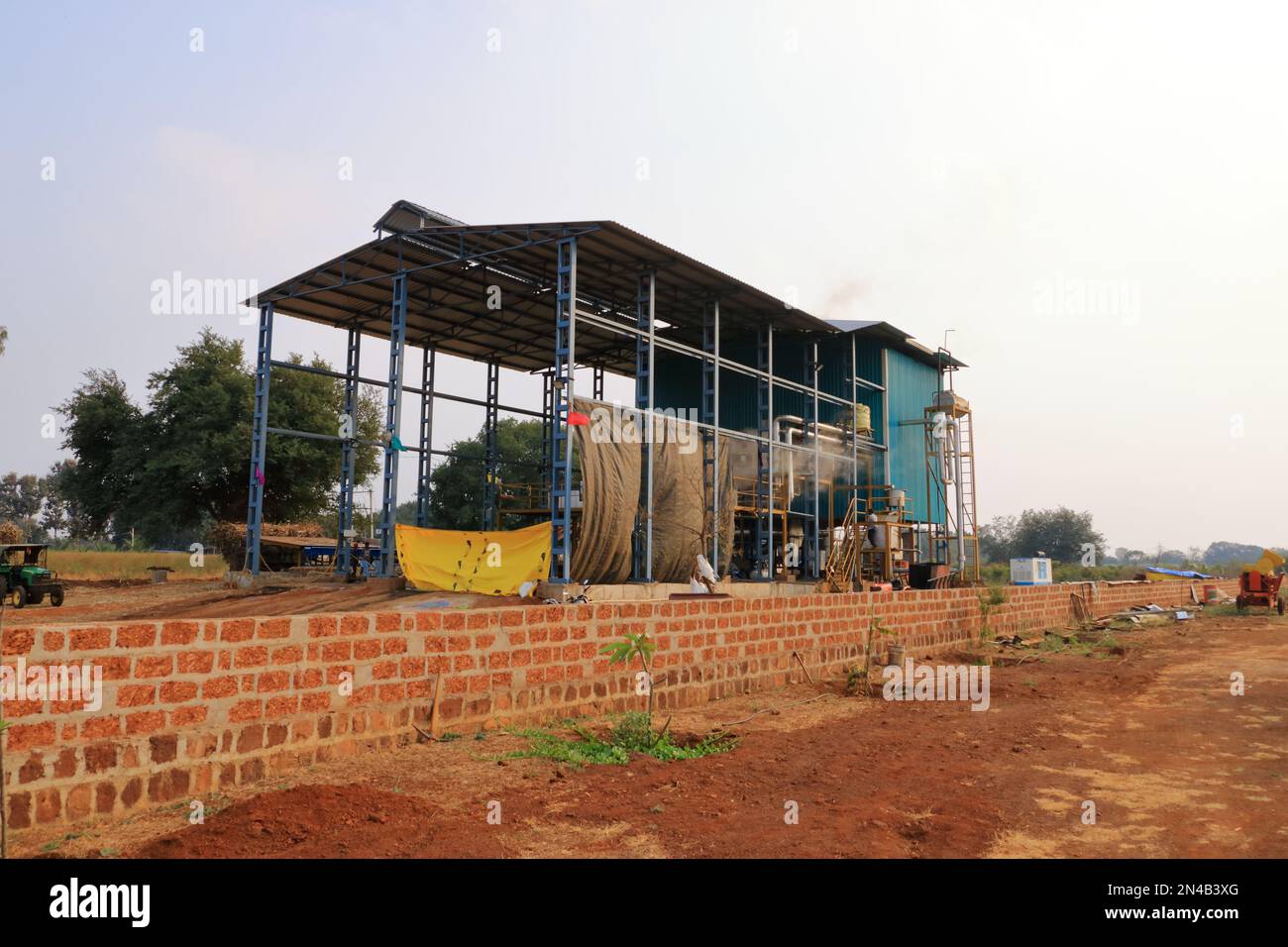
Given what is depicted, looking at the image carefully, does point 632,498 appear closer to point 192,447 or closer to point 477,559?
point 477,559

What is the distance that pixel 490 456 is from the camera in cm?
A: 2653

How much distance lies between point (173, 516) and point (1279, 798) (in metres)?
38.7

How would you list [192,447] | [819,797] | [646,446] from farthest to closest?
[192,447]
[646,446]
[819,797]

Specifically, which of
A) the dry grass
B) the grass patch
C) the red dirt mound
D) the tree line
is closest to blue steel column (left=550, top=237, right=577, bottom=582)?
the grass patch

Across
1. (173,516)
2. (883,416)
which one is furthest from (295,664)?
(173,516)

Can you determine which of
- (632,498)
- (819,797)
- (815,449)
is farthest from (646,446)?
(819,797)

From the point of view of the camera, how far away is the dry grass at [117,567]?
37.7 meters

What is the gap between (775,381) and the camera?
24.5m

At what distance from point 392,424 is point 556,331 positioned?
16.0 feet

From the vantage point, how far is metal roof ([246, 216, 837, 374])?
1973 centimetres

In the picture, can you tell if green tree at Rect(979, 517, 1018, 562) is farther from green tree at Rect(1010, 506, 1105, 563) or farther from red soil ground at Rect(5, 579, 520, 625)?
red soil ground at Rect(5, 579, 520, 625)

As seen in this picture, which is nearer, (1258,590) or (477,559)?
(477,559)

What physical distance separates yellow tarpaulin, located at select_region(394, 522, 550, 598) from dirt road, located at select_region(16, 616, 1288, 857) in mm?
7706
